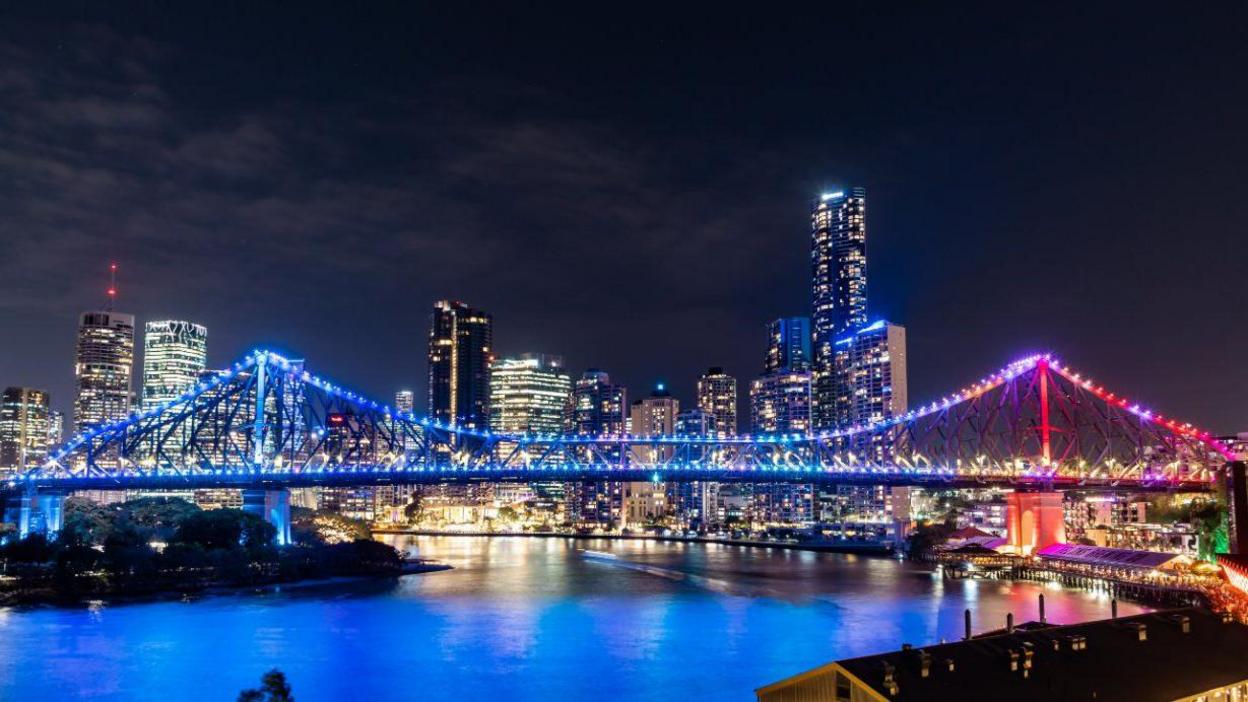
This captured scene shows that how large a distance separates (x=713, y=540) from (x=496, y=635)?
114427 millimetres

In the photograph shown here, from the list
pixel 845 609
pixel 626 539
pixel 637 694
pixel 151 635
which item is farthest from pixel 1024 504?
pixel 626 539

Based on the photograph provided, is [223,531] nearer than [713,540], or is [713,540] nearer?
[223,531]

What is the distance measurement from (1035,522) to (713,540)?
81331 mm

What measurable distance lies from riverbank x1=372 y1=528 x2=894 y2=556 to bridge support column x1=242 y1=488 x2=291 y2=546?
66.7 m

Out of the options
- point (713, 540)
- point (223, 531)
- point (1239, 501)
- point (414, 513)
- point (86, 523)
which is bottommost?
point (713, 540)

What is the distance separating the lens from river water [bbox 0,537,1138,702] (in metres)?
37.3

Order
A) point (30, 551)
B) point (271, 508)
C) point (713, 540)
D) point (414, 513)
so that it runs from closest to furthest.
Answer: point (30, 551)
point (271, 508)
point (713, 540)
point (414, 513)

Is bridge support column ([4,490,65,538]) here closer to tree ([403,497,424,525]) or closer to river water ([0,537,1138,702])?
river water ([0,537,1138,702])

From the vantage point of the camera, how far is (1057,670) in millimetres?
23219

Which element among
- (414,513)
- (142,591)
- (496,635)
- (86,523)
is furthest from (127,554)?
(414,513)

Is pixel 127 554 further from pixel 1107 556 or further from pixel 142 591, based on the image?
pixel 1107 556

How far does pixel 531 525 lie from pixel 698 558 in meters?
85.2

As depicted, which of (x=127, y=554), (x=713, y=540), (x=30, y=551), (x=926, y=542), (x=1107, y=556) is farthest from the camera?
(x=713, y=540)

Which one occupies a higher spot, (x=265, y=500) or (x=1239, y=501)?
(x=1239, y=501)
